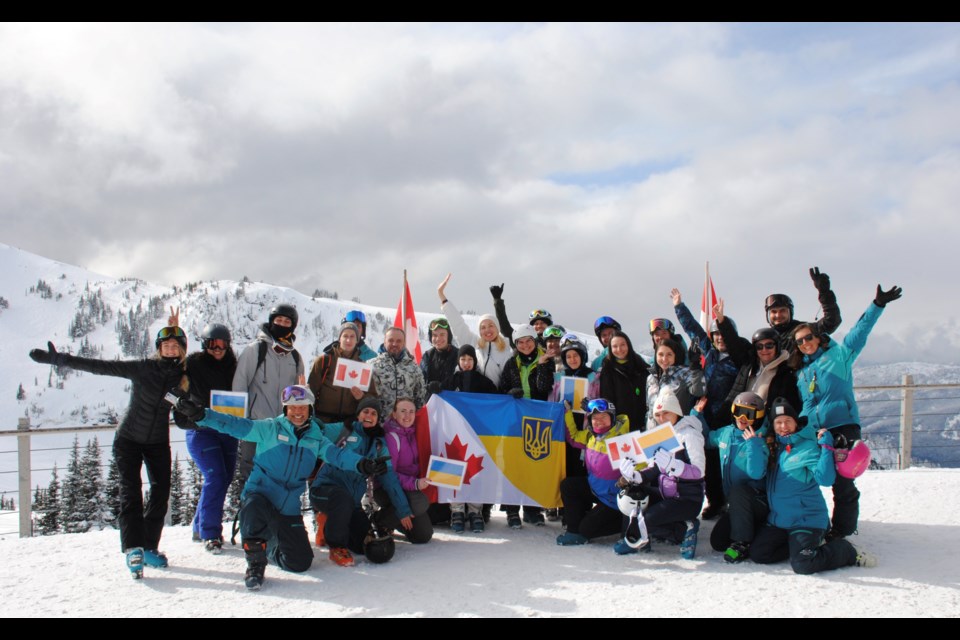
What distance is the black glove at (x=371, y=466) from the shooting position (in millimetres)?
5934

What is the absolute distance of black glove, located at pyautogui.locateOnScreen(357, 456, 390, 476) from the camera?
234 inches

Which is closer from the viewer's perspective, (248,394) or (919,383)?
(248,394)

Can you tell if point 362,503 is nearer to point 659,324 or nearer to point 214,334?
point 214,334

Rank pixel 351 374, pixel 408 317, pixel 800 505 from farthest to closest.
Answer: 1. pixel 408 317
2. pixel 351 374
3. pixel 800 505

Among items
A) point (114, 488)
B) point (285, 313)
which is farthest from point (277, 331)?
point (114, 488)

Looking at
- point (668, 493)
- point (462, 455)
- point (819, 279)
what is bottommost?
point (668, 493)

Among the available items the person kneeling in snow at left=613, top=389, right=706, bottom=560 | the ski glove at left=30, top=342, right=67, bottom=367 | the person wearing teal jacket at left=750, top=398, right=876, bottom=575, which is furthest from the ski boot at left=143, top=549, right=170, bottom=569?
the person wearing teal jacket at left=750, top=398, right=876, bottom=575

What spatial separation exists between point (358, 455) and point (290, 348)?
1.33 meters

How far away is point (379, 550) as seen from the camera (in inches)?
231

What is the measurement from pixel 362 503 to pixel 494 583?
192cm

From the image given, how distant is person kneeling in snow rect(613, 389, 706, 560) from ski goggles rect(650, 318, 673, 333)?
1003 millimetres

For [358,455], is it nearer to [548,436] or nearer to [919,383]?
[548,436]

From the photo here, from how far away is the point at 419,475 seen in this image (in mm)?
6941

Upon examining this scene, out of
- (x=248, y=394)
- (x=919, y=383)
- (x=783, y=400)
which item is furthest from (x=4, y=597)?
(x=919, y=383)
